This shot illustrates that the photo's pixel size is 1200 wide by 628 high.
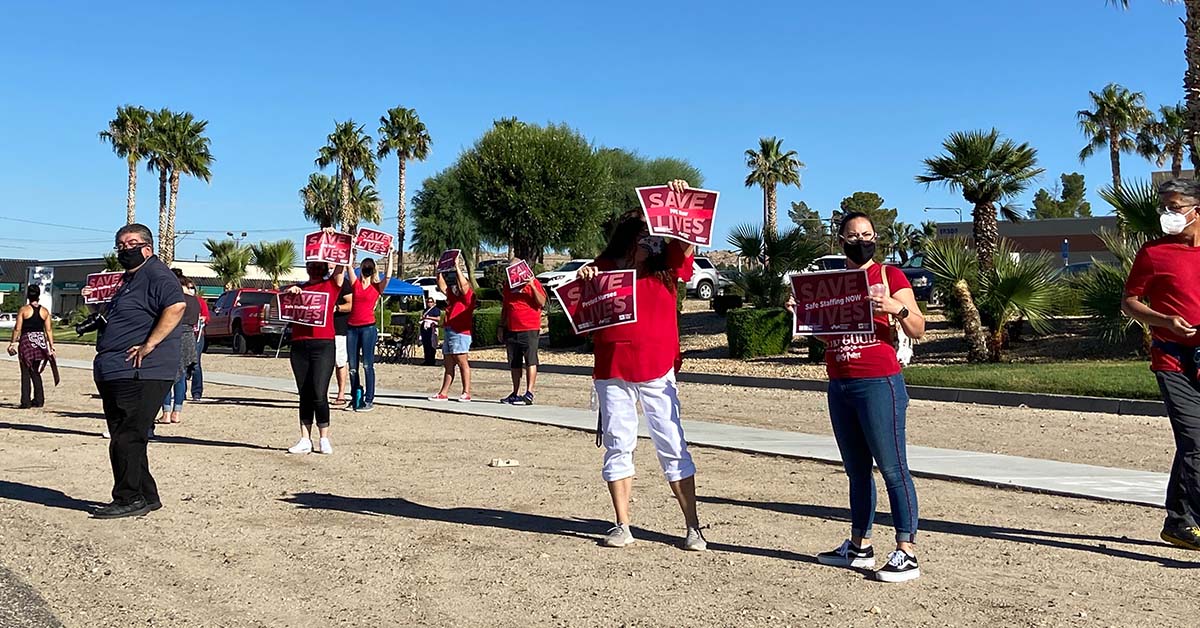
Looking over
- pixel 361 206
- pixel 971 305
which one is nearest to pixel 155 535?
pixel 971 305

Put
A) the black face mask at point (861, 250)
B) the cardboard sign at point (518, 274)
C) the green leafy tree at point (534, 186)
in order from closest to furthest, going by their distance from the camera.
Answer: the black face mask at point (861, 250) < the cardboard sign at point (518, 274) < the green leafy tree at point (534, 186)

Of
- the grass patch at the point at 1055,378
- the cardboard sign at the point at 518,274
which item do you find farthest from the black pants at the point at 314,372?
the grass patch at the point at 1055,378

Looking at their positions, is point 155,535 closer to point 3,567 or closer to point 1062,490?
point 3,567

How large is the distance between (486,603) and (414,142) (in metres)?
66.9

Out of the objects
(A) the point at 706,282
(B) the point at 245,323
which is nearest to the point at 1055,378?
(B) the point at 245,323

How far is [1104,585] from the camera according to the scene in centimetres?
591

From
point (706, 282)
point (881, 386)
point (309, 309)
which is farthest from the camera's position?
point (706, 282)

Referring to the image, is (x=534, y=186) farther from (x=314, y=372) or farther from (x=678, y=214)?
(x=678, y=214)

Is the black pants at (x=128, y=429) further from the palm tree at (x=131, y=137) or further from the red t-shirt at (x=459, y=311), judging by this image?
the palm tree at (x=131, y=137)

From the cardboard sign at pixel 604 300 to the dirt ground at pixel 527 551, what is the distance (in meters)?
1.27

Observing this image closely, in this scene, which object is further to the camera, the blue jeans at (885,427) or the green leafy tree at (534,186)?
the green leafy tree at (534,186)

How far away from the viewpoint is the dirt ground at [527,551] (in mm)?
5441

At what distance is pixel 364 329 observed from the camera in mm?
14844

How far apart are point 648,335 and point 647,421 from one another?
18.2 inches
